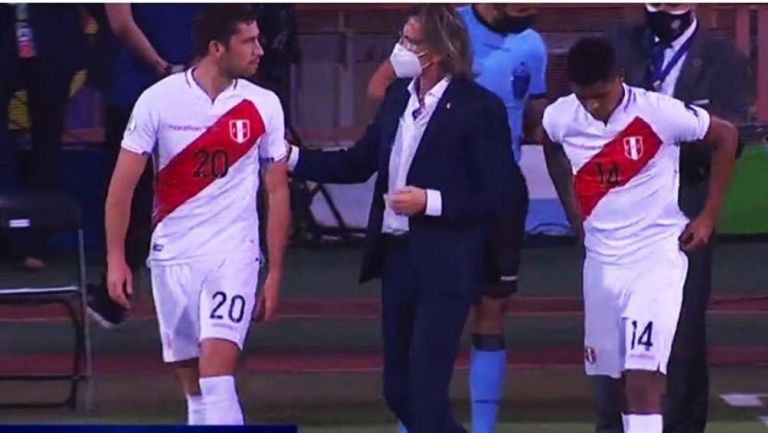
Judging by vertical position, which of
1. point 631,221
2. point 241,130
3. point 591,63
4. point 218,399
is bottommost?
point 218,399

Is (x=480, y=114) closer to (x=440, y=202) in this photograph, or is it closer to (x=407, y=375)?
(x=440, y=202)

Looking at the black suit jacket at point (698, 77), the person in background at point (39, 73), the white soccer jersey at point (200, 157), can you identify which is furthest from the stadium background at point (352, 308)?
the white soccer jersey at point (200, 157)

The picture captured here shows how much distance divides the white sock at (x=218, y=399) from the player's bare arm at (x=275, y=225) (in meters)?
0.28

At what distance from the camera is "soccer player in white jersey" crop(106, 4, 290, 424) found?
7.32 meters

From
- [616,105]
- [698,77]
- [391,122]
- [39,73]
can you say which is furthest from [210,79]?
[39,73]

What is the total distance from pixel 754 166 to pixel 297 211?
118 inches

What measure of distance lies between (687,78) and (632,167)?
0.84 meters

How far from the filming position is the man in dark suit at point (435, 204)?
7.38 meters

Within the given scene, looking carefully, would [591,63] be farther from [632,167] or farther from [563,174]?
[563,174]

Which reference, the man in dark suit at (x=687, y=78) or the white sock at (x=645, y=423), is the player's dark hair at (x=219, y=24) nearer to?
the man in dark suit at (x=687, y=78)

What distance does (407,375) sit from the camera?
298 inches

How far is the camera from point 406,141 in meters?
7.52

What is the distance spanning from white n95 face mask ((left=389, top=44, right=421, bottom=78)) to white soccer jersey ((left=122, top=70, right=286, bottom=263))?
1.88 feet

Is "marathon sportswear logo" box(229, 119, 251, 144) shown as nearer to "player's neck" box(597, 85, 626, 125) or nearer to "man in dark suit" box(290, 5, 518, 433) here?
"man in dark suit" box(290, 5, 518, 433)
